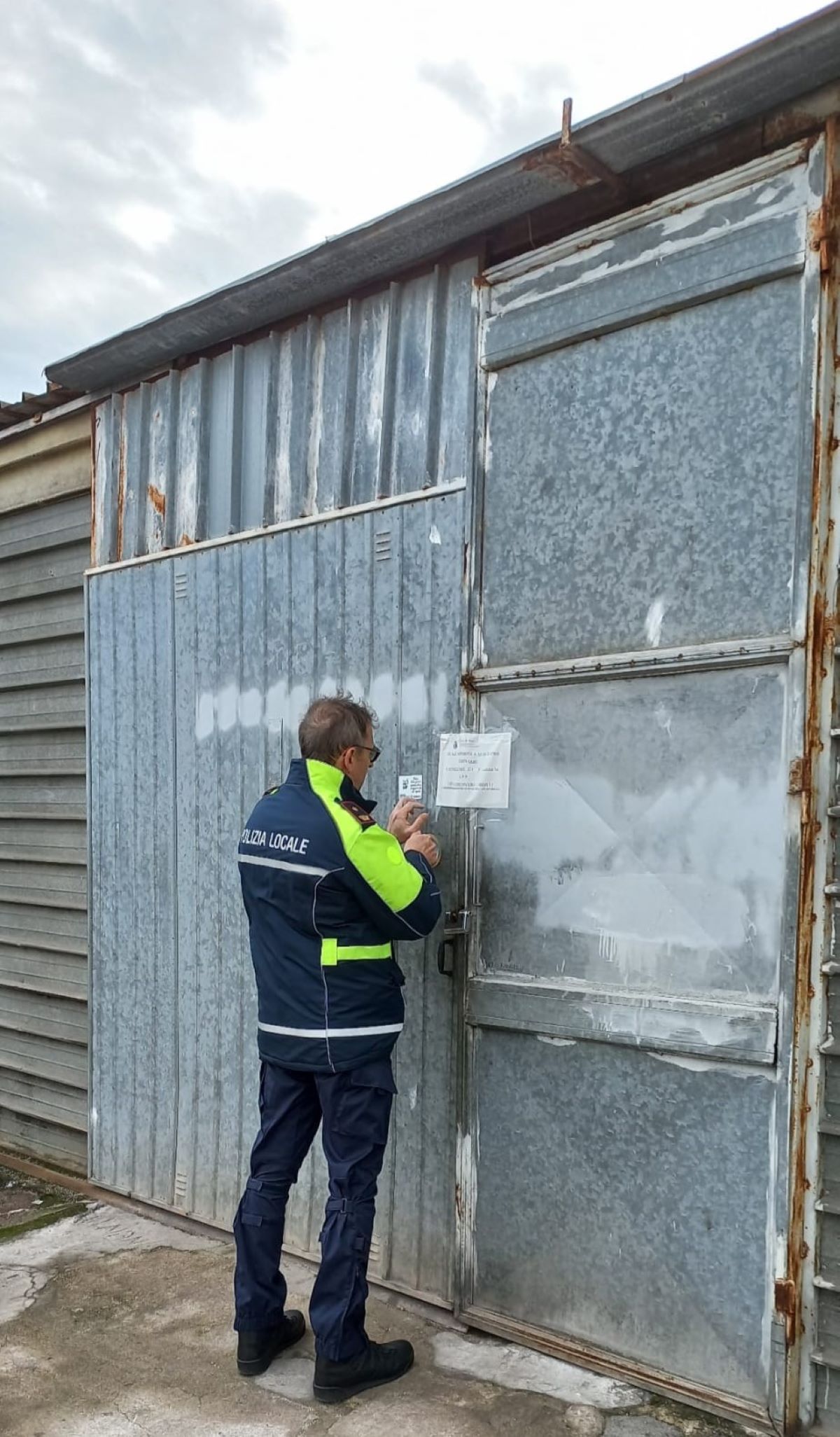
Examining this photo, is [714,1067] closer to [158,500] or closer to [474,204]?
[474,204]

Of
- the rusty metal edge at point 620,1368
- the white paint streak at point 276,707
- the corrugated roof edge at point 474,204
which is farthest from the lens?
the white paint streak at point 276,707

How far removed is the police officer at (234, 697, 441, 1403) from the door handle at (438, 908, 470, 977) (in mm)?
297

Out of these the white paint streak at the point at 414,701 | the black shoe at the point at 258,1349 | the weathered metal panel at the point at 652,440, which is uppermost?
the weathered metal panel at the point at 652,440

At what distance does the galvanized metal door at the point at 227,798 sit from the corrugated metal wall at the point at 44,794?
1.08ft

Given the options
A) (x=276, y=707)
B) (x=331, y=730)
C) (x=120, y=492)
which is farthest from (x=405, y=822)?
(x=120, y=492)

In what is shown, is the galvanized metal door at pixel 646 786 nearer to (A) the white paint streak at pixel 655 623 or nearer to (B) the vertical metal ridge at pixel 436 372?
(A) the white paint streak at pixel 655 623

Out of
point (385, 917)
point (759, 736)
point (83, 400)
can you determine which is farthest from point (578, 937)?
point (83, 400)

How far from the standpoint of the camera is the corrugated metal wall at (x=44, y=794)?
18.2 ft

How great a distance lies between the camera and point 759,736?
3.12 meters

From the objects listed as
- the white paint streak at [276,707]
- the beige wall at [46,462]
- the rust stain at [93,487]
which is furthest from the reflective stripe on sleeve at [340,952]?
the beige wall at [46,462]

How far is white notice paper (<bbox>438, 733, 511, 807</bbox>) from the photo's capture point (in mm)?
3686

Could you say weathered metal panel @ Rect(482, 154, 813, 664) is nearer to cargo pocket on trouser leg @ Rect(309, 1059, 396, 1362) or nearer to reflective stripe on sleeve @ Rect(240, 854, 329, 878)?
reflective stripe on sleeve @ Rect(240, 854, 329, 878)

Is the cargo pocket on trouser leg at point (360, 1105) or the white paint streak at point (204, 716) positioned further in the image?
the white paint streak at point (204, 716)

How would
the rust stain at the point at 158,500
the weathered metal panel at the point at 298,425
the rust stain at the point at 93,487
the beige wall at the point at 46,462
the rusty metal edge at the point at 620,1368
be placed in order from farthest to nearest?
the beige wall at the point at 46,462 → the rust stain at the point at 93,487 → the rust stain at the point at 158,500 → the weathered metal panel at the point at 298,425 → the rusty metal edge at the point at 620,1368
